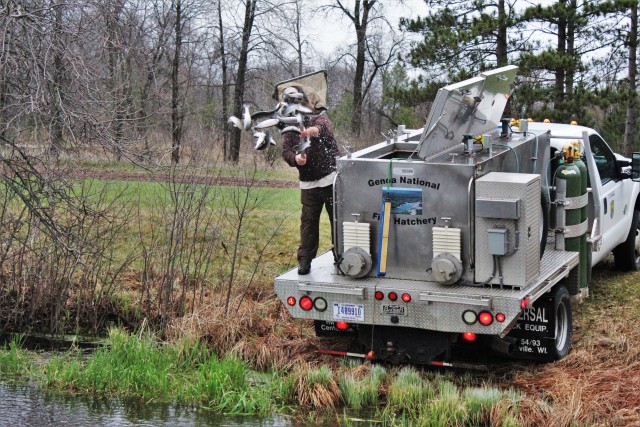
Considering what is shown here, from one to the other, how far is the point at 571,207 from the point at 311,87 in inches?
110

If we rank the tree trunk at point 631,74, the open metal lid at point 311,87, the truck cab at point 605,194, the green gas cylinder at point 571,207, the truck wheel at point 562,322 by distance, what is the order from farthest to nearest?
the tree trunk at point 631,74 < the truck cab at point 605,194 < the green gas cylinder at point 571,207 < the open metal lid at point 311,87 < the truck wheel at point 562,322

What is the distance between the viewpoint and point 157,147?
35.4 ft

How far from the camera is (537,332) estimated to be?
8.51 metres

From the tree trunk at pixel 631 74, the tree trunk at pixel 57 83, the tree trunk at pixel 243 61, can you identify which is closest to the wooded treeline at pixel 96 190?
the tree trunk at pixel 57 83

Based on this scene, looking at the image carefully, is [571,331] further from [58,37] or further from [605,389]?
[58,37]

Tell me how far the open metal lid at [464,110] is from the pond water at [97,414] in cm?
271

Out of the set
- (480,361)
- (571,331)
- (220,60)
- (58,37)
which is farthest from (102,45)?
(220,60)

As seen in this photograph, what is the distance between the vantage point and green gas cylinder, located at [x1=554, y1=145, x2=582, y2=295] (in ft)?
30.7

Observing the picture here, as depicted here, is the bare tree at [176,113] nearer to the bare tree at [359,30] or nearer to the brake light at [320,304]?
the brake light at [320,304]

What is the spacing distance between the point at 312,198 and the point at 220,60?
101 feet

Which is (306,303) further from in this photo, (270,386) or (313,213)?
(313,213)

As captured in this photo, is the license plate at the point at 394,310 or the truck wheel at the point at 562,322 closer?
the license plate at the point at 394,310

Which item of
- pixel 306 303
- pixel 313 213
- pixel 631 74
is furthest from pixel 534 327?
pixel 631 74

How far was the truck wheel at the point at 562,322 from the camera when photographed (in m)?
8.59
